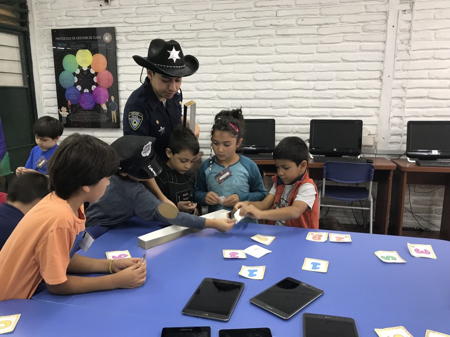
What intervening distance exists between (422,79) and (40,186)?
3.44 m

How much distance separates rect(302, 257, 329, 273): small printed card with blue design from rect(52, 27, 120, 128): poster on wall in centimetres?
334

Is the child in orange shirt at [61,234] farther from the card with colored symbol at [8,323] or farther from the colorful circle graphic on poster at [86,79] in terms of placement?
the colorful circle graphic on poster at [86,79]

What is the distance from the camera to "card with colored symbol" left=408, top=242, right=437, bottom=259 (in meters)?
1.41

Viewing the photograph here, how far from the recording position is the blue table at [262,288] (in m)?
0.99

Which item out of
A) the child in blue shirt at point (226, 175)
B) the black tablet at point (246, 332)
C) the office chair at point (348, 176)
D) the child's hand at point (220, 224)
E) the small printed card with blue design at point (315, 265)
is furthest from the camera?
the office chair at point (348, 176)

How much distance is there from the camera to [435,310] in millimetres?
1051

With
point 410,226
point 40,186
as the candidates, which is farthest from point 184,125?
point 410,226

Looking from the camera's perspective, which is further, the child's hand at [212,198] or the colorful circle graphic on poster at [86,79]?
the colorful circle graphic on poster at [86,79]

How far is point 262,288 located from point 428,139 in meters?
2.90

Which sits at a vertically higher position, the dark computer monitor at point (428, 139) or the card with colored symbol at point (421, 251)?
the dark computer monitor at point (428, 139)

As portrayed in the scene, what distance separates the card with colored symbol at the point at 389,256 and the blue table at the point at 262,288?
0.07ft

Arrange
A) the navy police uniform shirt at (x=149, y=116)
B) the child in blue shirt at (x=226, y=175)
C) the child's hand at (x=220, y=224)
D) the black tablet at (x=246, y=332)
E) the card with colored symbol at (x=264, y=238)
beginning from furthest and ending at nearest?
the child in blue shirt at (x=226, y=175)
the navy police uniform shirt at (x=149, y=116)
the child's hand at (x=220, y=224)
the card with colored symbol at (x=264, y=238)
the black tablet at (x=246, y=332)

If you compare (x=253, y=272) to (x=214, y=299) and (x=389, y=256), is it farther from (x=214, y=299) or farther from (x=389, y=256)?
(x=389, y=256)

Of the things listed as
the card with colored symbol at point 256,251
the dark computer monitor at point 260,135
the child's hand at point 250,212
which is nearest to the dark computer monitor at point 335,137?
the dark computer monitor at point 260,135
